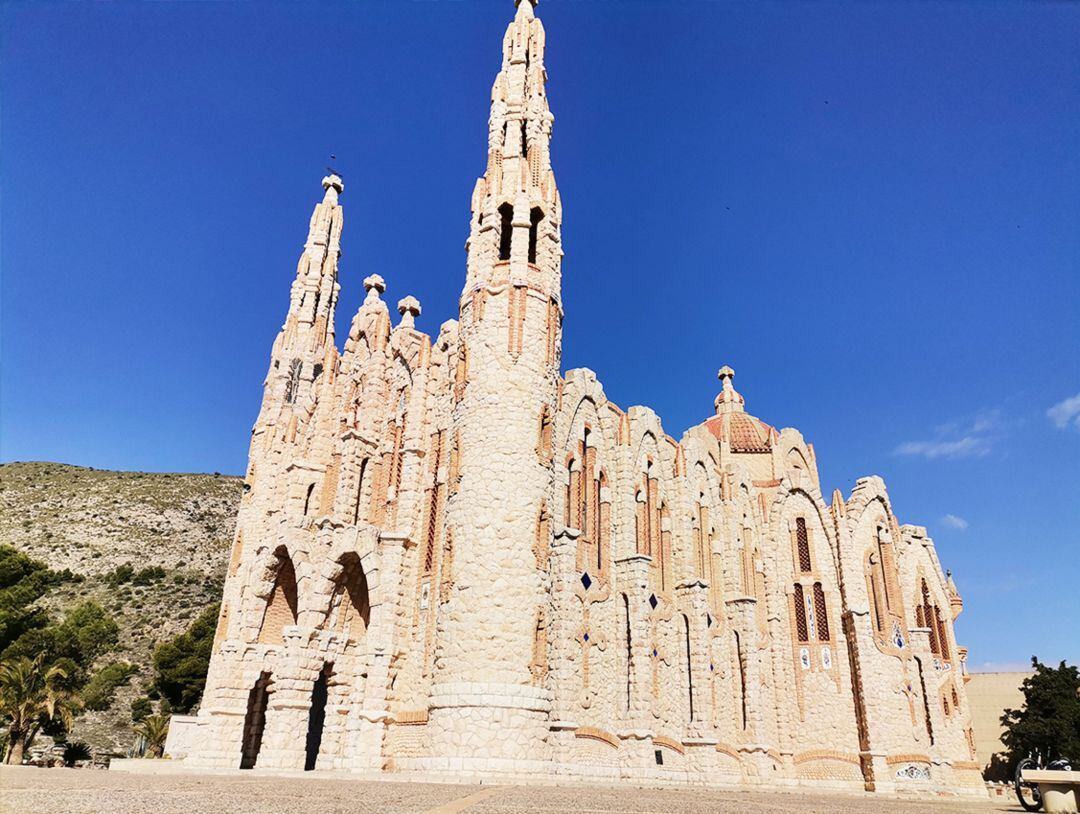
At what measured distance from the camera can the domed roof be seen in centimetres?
3369

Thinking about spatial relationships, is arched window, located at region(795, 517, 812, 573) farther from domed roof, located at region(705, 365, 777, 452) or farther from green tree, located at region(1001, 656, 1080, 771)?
green tree, located at region(1001, 656, 1080, 771)

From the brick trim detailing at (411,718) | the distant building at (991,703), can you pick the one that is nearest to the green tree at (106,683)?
the brick trim detailing at (411,718)

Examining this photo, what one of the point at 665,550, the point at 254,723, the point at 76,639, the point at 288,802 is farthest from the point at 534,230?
the point at 76,639

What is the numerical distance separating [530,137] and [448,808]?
798 inches

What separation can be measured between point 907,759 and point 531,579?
18103mm

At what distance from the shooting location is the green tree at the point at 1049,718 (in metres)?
42.3

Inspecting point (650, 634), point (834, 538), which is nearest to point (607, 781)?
point (650, 634)

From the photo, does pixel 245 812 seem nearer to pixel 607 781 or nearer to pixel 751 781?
pixel 607 781

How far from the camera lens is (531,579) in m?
17.9

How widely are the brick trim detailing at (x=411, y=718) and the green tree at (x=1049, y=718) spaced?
131ft

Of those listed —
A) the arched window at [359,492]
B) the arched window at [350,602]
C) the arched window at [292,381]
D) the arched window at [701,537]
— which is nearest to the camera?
the arched window at [350,602]

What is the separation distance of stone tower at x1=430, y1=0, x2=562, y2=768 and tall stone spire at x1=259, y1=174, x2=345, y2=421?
11624mm

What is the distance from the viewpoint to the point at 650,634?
2228 cm

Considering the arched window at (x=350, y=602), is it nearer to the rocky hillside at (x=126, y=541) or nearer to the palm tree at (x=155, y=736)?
the palm tree at (x=155, y=736)
